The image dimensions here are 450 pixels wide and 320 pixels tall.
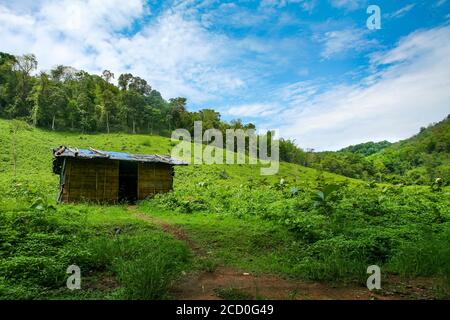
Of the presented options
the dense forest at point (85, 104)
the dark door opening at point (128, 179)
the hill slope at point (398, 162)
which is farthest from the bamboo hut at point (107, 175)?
the hill slope at point (398, 162)

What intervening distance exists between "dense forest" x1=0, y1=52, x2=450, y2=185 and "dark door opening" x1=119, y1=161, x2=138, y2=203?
3779 centimetres

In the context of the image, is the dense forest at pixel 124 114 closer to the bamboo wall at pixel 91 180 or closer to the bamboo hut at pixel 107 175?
the bamboo hut at pixel 107 175

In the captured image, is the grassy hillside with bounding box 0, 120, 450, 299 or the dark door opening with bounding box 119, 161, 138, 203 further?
the dark door opening with bounding box 119, 161, 138, 203

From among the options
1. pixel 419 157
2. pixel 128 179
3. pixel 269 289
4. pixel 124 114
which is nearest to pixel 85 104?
pixel 124 114

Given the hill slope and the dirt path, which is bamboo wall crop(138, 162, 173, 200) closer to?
the dirt path

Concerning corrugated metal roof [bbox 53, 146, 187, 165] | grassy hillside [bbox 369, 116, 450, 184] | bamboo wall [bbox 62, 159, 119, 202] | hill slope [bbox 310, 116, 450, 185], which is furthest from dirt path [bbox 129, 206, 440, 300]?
grassy hillside [bbox 369, 116, 450, 184]

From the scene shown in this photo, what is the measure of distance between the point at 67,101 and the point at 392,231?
207ft

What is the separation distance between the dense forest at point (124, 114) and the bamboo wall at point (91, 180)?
4024 centimetres

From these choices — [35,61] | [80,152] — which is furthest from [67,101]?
[80,152]

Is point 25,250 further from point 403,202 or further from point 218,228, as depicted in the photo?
point 403,202

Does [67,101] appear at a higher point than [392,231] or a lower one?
higher

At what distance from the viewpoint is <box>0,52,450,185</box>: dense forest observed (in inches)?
2319

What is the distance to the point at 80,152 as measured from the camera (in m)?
19.6

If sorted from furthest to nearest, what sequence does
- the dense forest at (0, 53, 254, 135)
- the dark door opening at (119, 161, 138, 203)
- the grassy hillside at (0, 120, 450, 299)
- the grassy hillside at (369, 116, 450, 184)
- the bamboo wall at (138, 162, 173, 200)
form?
the grassy hillside at (369, 116, 450, 184) → the dense forest at (0, 53, 254, 135) → the dark door opening at (119, 161, 138, 203) → the bamboo wall at (138, 162, 173, 200) → the grassy hillside at (0, 120, 450, 299)
